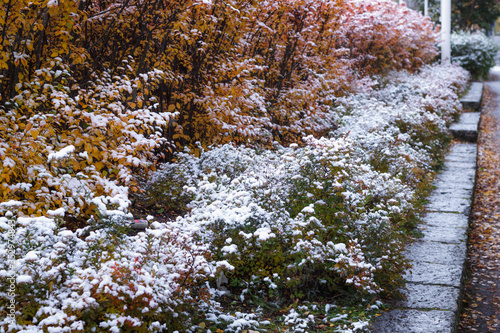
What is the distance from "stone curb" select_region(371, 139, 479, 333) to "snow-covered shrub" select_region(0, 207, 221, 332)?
1115 mm

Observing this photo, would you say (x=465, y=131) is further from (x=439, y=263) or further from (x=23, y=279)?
(x=23, y=279)

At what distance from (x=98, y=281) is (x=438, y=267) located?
8.17 feet

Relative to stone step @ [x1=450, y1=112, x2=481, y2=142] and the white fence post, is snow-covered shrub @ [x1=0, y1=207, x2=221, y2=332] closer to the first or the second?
stone step @ [x1=450, y1=112, x2=481, y2=142]

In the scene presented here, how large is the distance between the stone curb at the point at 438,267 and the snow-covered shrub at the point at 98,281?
111cm

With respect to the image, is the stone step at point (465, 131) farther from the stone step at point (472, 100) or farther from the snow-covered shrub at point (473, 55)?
the snow-covered shrub at point (473, 55)

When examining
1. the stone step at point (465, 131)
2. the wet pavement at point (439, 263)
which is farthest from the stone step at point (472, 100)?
the wet pavement at point (439, 263)

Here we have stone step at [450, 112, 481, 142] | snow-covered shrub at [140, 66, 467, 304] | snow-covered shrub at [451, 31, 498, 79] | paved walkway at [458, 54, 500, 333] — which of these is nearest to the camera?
snow-covered shrub at [140, 66, 467, 304]

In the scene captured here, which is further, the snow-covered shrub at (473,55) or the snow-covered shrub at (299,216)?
the snow-covered shrub at (473,55)

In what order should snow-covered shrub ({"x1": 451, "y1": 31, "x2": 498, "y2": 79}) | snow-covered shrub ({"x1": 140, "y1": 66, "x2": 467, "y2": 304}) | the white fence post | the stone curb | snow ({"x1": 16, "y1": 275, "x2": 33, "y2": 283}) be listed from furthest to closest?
snow-covered shrub ({"x1": 451, "y1": 31, "x2": 498, "y2": 79}), the white fence post, snow-covered shrub ({"x1": 140, "y1": 66, "x2": 467, "y2": 304}), the stone curb, snow ({"x1": 16, "y1": 275, "x2": 33, "y2": 283})

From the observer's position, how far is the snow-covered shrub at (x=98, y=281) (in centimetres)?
212

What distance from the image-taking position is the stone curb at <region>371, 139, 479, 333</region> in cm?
277

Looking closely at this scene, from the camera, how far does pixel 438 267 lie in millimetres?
3533

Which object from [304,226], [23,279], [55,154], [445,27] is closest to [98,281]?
[23,279]

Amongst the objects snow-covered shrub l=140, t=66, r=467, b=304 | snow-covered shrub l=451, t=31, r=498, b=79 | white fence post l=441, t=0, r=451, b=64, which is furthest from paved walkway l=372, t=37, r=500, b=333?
snow-covered shrub l=451, t=31, r=498, b=79
